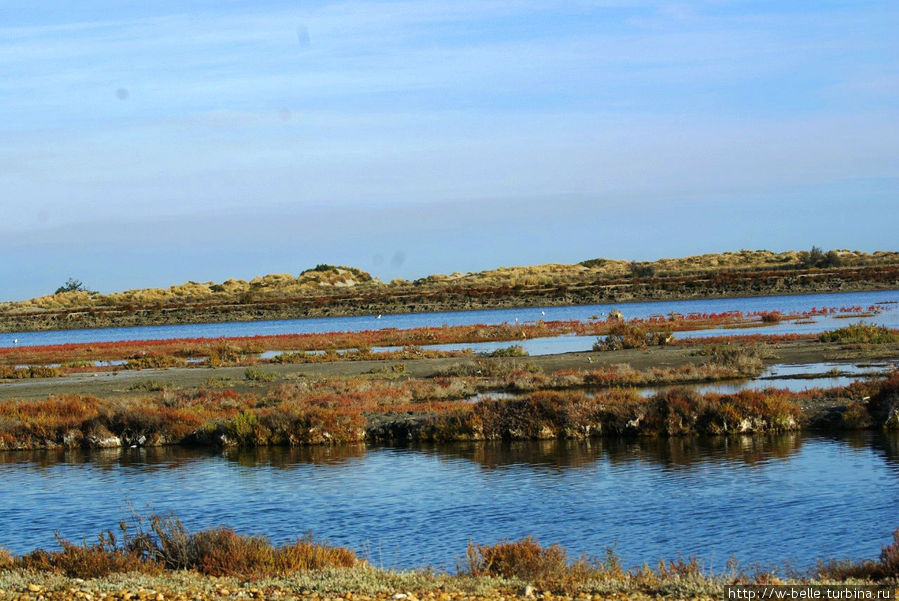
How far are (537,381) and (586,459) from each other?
9954 mm

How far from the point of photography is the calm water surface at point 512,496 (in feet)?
39.1

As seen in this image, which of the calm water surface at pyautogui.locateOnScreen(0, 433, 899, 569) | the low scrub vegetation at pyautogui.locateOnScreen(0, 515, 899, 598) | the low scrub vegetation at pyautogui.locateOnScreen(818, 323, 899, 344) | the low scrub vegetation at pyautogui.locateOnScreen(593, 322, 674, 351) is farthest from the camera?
the low scrub vegetation at pyautogui.locateOnScreen(593, 322, 674, 351)

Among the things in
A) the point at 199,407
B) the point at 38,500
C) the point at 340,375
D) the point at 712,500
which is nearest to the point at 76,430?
the point at 199,407

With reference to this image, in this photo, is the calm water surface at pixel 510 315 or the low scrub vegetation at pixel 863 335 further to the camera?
the calm water surface at pixel 510 315

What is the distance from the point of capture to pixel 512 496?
14844mm

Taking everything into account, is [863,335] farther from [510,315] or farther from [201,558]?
[510,315]

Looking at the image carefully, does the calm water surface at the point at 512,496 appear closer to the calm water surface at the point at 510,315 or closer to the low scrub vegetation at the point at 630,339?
the low scrub vegetation at the point at 630,339

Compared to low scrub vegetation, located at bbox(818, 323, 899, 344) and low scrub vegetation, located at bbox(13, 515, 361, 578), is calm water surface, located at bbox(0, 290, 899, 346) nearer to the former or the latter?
low scrub vegetation, located at bbox(818, 323, 899, 344)

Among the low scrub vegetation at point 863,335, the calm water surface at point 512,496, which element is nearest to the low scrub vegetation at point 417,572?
the calm water surface at point 512,496

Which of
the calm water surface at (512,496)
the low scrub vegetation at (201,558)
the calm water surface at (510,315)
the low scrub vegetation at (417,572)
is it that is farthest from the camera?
the calm water surface at (510,315)

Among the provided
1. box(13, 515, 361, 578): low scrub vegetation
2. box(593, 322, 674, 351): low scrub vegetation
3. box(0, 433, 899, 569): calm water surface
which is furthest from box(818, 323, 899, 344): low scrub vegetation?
box(13, 515, 361, 578): low scrub vegetation

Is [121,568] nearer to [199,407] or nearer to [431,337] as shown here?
[199,407]

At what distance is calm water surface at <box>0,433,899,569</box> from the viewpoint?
469 inches

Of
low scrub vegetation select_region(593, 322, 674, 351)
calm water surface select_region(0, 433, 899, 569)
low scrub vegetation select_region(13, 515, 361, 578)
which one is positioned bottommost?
calm water surface select_region(0, 433, 899, 569)
